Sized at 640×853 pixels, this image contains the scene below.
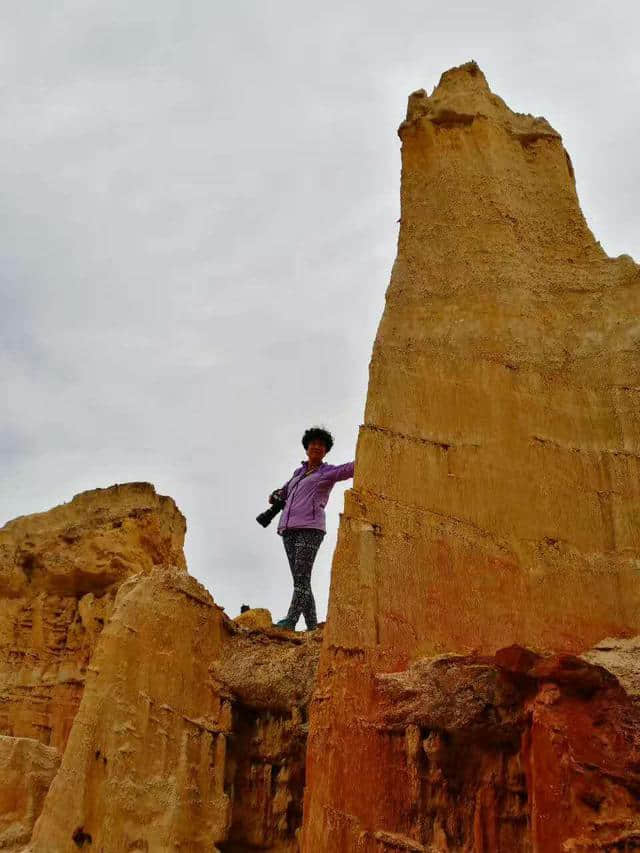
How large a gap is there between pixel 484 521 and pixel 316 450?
2709 millimetres

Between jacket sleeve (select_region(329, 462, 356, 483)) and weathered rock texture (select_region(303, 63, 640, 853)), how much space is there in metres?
1.56

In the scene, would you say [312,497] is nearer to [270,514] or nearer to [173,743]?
[270,514]

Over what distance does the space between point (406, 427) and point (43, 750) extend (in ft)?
15.4

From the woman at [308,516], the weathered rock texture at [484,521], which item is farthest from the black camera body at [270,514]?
the weathered rock texture at [484,521]

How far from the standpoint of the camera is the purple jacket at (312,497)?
1102cm

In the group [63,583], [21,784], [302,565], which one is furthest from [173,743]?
[63,583]

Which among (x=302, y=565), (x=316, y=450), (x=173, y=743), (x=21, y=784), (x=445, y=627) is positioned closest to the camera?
(x=445, y=627)

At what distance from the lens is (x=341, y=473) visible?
1107 centimetres

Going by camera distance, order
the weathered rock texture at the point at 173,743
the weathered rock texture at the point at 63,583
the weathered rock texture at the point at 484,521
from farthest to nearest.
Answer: the weathered rock texture at the point at 63,583
the weathered rock texture at the point at 173,743
the weathered rock texture at the point at 484,521

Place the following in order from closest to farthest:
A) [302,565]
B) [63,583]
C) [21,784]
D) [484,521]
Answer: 1. [484,521]
2. [21,784]
3. [302,565]
4. [63,583]

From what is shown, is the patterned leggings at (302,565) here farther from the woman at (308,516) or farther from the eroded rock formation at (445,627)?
the eroded rock formation at (445,627)

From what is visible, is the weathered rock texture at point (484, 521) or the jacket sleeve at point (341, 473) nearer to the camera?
the weathered rock texture at point (484, 521)

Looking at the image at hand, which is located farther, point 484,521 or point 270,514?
point 270,514

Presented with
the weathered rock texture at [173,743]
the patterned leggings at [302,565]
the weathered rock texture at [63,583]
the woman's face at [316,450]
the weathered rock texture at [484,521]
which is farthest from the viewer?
the weathered rock texture at [63,583]
